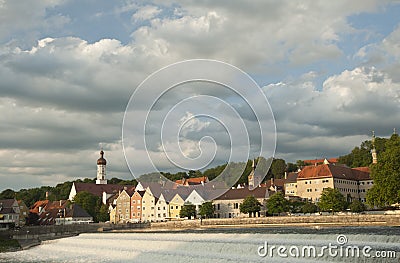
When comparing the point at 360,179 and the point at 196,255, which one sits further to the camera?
the point at 360,179

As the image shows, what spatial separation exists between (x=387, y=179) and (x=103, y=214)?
7460 cm

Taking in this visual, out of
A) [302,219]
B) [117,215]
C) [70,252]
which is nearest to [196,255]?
[70,252]

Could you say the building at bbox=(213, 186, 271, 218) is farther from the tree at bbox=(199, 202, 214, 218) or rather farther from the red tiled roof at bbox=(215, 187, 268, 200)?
the tree at bbox=(199, 202, 214, 218)

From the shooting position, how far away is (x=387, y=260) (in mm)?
26516

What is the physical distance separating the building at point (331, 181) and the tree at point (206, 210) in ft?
88.0

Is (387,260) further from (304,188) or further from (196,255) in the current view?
(304,188)

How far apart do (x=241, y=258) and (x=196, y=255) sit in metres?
4.48

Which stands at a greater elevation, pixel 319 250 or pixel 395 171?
pixel 395 171

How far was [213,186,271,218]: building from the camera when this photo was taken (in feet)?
334

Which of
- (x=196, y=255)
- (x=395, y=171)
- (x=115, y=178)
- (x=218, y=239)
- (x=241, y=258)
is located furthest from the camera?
(x=115, y=178)

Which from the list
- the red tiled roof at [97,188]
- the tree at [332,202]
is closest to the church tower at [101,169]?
the red tiled roof at [97,188]

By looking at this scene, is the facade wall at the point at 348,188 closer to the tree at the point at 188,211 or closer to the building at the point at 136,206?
the tree at the point at 188,211

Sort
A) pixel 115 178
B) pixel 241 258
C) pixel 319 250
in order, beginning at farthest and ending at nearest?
Result: pixel 115 178 → pixel 241 258 → pixel 319 250

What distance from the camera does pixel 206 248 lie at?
37.9 m
